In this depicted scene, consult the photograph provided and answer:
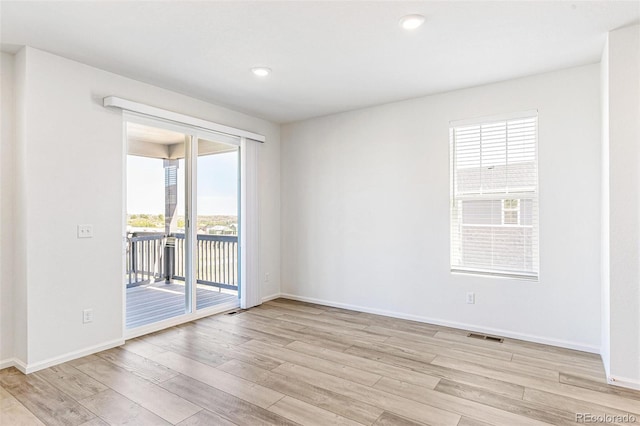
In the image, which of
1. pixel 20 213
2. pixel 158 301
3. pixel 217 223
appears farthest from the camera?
pixel 217 223

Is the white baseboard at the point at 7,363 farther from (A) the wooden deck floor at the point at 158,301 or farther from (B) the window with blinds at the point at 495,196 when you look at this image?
(B) the window with blinds at the point at 495,196

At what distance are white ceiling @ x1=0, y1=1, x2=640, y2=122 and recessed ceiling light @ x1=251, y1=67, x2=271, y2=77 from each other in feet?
0.29

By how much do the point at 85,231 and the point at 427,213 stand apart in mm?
3491

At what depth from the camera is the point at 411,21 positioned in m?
2.41

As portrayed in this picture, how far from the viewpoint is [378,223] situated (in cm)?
439

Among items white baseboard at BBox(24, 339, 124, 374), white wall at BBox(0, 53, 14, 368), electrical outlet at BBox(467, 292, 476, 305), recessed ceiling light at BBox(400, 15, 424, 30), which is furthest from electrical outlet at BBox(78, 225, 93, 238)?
electrical outlet at BBox(467, 292, 476, 305)

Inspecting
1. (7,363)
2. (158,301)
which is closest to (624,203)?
(158,301)

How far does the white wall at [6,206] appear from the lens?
2828 millimetres

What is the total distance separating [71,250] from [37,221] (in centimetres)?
35

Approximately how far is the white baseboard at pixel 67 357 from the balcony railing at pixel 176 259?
62 centimetres

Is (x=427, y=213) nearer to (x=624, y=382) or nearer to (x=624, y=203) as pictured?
(x=624, y=203)

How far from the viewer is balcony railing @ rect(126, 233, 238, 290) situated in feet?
12.4

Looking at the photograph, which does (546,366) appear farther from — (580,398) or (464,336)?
(464,336)

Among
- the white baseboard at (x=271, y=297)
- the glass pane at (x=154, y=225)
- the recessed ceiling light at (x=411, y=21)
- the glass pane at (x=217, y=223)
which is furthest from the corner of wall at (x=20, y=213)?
the recessed ceiling light at (x=411, y=21)
